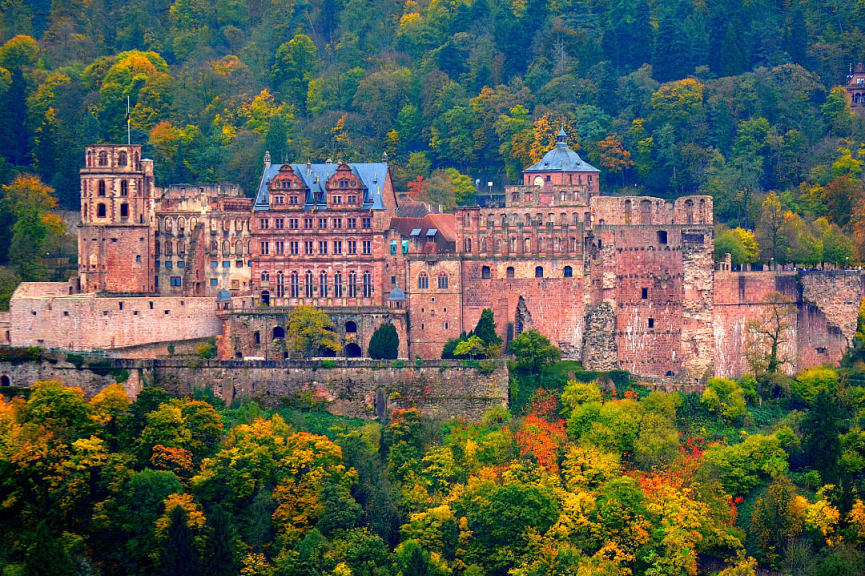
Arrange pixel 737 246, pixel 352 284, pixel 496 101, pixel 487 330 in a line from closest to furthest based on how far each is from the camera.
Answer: pixel 487 330 < pixel 352 284 < pixel 737 246 < pixel 496 101

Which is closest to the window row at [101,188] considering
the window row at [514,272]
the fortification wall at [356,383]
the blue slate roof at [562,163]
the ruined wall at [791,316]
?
the fortification wall at [356,383]

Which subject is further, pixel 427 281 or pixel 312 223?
pixel 312 223

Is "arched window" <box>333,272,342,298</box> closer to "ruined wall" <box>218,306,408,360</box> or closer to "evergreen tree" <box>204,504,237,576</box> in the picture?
"ruined wall" <box>218,306,408,360</box>

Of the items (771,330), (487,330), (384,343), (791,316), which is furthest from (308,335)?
(791,316)

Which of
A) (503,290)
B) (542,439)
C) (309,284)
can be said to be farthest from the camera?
(309,284)

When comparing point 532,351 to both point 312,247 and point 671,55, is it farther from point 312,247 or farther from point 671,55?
point 671,55

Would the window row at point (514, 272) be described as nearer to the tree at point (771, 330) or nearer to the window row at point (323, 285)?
the window row at point (323, 285)

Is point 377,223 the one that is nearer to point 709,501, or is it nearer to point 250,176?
point 250,176

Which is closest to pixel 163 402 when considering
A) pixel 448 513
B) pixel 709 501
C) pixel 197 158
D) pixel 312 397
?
pixel 312 397
